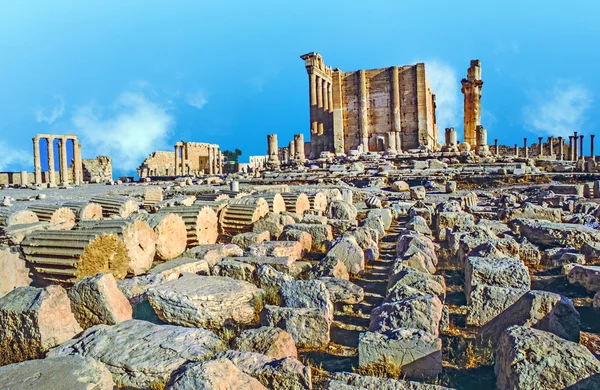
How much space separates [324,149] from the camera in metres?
33.3

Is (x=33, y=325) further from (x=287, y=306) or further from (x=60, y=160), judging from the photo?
(x=60, y=160)

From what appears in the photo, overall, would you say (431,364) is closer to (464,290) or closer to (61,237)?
(464,290)

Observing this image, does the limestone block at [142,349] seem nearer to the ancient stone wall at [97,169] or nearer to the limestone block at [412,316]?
the limestone block at [412,316]

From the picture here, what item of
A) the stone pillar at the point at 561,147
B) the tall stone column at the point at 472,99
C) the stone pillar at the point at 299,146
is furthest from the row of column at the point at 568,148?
the stone pillar at the point at 299,146

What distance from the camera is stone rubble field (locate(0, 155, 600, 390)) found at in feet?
9.34

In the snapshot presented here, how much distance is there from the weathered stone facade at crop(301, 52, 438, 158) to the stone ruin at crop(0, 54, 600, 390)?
74.4 ft

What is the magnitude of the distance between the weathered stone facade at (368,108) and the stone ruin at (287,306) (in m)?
22.7

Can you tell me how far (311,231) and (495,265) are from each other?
3.63 meters

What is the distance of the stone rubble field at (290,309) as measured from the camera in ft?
9.34

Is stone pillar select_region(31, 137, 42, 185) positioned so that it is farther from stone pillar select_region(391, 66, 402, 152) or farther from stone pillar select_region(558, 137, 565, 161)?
stone pillar select_region(558, 137, 565, 161)

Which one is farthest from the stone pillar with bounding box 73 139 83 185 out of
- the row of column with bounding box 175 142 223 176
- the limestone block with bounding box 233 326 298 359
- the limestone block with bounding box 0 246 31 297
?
the limestone block with bounding box 233 326 298 359

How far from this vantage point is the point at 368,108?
104 feet

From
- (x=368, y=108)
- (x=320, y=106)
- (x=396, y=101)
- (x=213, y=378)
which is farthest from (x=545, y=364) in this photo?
(x=320, y=106)

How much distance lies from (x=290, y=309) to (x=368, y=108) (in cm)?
2942
